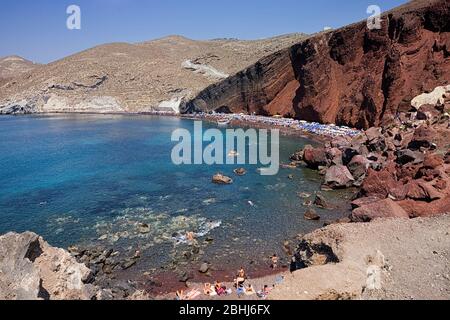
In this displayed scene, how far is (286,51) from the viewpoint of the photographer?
83938mm

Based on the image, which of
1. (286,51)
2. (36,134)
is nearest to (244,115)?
(286,51)

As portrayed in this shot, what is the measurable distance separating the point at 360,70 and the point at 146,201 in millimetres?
49021

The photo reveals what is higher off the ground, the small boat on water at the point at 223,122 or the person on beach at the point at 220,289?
the small boat on water at the point at 223,122

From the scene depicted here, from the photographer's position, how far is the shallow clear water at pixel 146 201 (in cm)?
2883

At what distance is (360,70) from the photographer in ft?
226

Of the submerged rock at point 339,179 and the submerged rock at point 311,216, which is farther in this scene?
the submerged rock at point 339,179

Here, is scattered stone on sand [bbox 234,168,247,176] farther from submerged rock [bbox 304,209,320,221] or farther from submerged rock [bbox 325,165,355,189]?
submerged rock [bbox 304,209,320,221]

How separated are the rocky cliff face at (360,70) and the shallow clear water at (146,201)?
46.7ft

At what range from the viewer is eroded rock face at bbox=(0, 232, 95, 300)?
13523mm

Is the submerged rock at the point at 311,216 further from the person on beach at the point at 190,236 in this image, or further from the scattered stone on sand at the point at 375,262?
the person on beach at the point at 190,236

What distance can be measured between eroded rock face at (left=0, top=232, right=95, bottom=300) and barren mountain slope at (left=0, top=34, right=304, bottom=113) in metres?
103

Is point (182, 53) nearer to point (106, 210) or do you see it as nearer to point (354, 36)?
point (354, 36)

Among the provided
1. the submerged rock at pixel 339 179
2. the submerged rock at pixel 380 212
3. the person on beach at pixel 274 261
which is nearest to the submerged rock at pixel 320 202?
the submerged rock at pixel 339 179

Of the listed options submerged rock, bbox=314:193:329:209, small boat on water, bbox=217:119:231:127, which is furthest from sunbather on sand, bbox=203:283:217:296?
small boat on water, bbox=217:119:231:127
